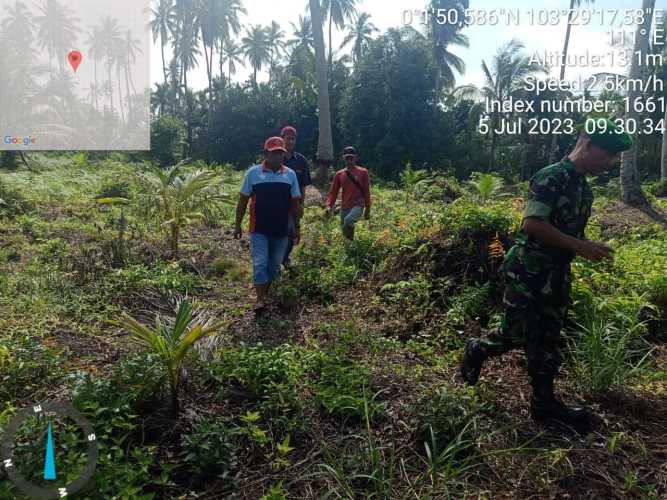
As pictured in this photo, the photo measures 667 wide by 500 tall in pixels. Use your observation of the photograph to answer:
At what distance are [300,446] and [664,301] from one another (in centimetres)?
328

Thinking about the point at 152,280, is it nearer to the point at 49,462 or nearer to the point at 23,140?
the point at 49,462

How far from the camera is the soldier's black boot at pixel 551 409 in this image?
2.78 meters

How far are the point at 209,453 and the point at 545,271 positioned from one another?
2.05 m

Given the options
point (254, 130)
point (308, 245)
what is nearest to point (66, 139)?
point (254, 130)

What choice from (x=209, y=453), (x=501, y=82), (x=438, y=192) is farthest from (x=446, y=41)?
(x=209, y=453)

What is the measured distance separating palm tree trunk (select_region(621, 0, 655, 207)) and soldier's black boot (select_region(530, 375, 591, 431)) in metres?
10.6

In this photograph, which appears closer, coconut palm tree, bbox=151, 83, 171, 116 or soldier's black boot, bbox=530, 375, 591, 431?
soldier's black boot, bbox=530, 375, 591, 431

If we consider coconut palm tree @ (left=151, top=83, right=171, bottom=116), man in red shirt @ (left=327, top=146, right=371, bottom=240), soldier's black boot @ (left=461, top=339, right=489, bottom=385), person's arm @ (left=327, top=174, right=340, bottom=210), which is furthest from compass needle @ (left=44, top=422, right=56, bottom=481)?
coconut palm tree @ (left=151, top=83, right=171, bottom=116)

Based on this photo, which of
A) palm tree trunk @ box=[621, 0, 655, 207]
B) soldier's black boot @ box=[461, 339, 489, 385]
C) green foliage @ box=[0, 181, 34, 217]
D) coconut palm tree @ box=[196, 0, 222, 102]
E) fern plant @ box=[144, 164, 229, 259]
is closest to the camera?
soldier's black boot @ box=[461, 339, 489, 385]

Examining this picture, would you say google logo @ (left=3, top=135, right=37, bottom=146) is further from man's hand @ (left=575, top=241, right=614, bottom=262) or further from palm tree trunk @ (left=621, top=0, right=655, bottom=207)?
man's hand @ (left=575, top=241, right=614, bottom=262)

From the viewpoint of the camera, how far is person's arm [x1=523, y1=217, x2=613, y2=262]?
2570 millimetres

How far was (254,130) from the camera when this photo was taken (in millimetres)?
28453

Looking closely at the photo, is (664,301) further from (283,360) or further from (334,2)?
(334,2)

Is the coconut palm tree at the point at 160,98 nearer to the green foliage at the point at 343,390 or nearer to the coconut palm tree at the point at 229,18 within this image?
the coconut palm tree at the point at 229,18
